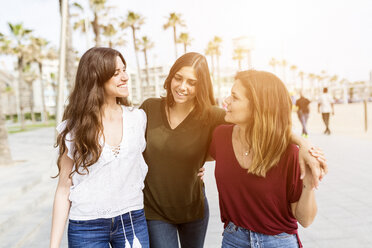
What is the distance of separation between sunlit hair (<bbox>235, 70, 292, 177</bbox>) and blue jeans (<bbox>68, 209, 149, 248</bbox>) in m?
0.80

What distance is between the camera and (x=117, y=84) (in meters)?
2.09

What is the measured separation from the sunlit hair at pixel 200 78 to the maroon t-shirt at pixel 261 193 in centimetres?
59

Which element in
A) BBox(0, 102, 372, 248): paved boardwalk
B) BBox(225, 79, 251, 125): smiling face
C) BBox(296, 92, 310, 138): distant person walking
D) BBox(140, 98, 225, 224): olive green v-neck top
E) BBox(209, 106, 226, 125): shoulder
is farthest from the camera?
BBox(296, 92, 310, 138): distant person walking

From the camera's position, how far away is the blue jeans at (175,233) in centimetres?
237

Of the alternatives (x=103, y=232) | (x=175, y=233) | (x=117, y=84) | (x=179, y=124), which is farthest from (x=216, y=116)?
(x=103, y=232)

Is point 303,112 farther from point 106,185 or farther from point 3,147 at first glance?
point 106,185

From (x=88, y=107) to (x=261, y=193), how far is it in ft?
3.48

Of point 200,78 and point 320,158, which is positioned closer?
point 320,158

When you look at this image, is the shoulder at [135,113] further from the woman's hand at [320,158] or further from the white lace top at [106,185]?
the woman's hand at [320,158]

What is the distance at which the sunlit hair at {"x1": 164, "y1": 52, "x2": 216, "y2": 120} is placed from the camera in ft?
7.80

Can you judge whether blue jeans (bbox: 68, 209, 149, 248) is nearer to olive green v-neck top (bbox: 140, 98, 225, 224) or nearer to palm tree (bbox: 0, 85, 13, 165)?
olive green v-neck top (bbox: 140, 98, 225, 224)

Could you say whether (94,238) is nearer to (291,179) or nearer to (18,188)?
(291,179)

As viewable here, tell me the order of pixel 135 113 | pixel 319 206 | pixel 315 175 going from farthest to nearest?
1. pixel 319 206
2. pixel 135 113
3. pixel 315 175

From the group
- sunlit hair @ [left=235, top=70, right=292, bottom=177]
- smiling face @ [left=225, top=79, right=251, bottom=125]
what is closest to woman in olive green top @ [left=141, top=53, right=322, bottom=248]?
smiling face @ [left=225, top=79, right=251, bottom=125]
